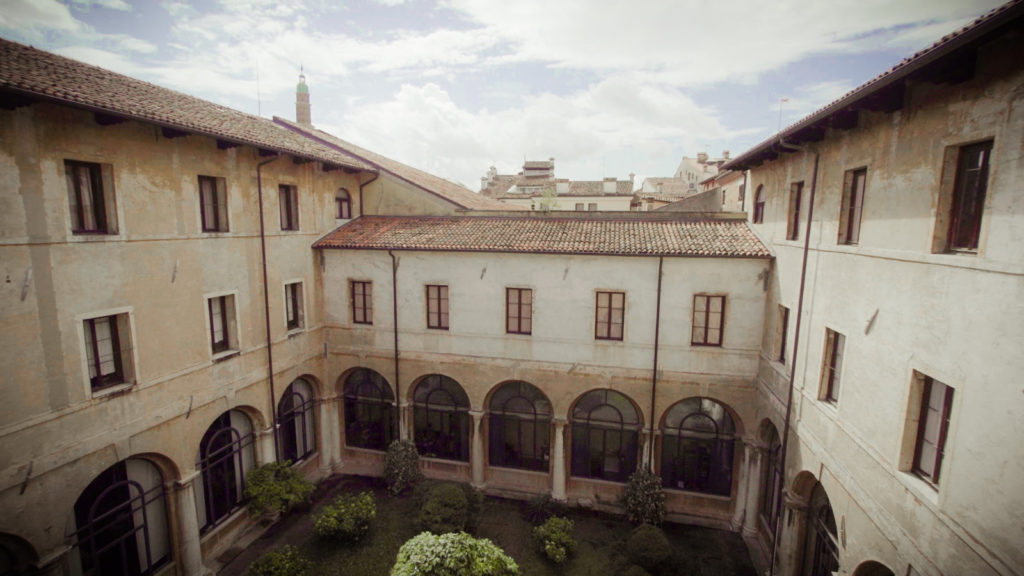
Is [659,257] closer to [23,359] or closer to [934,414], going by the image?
[934,414]

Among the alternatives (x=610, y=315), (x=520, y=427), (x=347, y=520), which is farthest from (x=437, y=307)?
(x=347, y=520)

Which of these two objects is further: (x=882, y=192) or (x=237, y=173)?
(x=237, y=173)

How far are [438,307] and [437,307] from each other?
0.12 feet

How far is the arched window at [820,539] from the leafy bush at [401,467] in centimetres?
1234

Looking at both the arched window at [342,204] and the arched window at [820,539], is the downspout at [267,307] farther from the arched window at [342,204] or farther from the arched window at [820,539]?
the arched window at [820,539]

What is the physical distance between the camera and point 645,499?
51.0 ft

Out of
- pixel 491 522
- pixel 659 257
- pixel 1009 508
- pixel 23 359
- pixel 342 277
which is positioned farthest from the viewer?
pixel 342 277

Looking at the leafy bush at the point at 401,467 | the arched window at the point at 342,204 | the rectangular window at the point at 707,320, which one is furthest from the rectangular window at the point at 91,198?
the rectangular window at the point at 707,320

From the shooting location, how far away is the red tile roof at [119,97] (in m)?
9.07

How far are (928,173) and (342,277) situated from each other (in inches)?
664

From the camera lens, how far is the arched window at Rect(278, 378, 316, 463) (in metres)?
17.1

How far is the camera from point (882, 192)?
28.8 ft

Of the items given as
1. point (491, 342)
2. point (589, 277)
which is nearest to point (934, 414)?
point (589, 277)

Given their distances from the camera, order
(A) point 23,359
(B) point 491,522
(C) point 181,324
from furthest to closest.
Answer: (B) point 491,522 < (C) point 181,324 < (A) point 23,359
